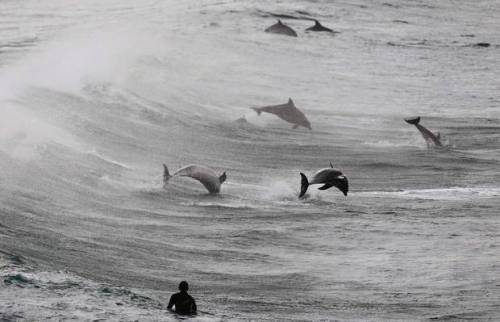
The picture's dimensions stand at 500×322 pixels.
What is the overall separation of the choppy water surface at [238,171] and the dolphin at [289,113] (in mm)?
301

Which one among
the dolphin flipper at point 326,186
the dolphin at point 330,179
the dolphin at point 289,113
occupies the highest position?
the dolphin at point 289,113

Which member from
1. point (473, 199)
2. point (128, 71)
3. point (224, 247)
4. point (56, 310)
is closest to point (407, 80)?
point (128, 71)

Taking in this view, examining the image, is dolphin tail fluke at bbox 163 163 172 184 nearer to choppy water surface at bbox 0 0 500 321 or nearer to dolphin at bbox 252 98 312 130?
choppy water surface at bbox 0 0 500 321

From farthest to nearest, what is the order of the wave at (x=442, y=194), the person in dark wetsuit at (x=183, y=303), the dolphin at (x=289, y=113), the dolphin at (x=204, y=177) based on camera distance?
1. the dolphin at (x=289, y=113)
2. the wave at (x=442, y=194)
3. the dolphin at (x=204, y=177)
4. the person in dark wetsuit at (x=183, y=303)

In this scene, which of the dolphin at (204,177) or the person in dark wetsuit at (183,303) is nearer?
the person in dark wetsuit at (183,303)

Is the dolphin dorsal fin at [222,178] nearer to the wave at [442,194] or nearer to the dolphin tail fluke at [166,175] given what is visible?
the dolphin tail fluke at [166,175]

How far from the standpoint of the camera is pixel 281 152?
31250 mm

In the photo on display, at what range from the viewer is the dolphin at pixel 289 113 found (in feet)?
115

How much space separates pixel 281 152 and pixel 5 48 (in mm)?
13858

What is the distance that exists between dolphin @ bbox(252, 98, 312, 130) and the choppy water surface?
30cm

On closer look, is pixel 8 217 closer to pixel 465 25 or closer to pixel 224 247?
pixel 224 247

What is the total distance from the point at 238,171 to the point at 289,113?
753 cm

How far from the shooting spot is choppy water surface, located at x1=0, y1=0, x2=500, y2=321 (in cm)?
1834

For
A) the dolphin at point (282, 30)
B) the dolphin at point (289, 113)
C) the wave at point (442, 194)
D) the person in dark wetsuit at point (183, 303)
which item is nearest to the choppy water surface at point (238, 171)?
the wave at point (442, 194)
